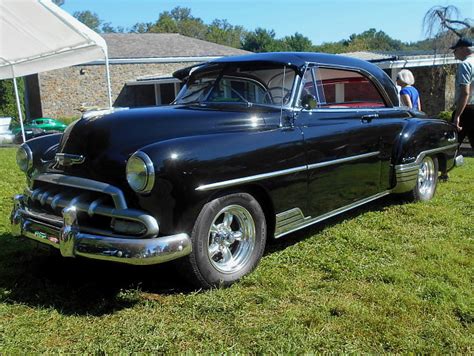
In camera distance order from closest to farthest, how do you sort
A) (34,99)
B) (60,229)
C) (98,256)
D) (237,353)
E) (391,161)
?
(237,353)
(98,256)
(60,229)
(391,161)
(34,99)

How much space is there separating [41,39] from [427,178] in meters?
8.57

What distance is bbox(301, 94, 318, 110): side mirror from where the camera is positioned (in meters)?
4.23

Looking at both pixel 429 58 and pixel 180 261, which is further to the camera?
pixel 429 58

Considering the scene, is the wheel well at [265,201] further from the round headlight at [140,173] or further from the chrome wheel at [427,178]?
the chrome wheel at [427,178]

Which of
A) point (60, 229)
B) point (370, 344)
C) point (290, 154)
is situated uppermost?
point (290, 154)

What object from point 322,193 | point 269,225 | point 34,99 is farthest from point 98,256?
point 34,99

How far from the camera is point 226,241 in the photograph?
3.59 meters

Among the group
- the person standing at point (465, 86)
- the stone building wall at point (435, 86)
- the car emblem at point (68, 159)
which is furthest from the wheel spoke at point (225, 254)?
the stone building wall at point (435, 86)

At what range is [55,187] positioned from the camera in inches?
146

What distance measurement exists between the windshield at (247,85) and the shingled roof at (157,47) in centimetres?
2645

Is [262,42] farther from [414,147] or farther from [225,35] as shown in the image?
[414,147]

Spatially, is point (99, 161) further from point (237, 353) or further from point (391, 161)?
point (391, 161)

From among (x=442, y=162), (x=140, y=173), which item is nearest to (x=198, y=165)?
(x=140, y=173)

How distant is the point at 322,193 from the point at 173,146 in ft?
5.31
